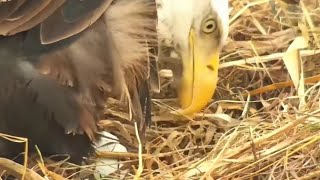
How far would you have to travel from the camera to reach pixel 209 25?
6.12ft

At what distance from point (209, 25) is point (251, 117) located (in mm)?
276

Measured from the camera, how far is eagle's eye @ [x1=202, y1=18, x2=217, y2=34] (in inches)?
73.4

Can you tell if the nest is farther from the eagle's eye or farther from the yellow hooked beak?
the eagle's eye

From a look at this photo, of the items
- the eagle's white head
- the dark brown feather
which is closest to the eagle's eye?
the eagle's white head

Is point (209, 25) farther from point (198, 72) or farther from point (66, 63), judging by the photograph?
point (66, 63)

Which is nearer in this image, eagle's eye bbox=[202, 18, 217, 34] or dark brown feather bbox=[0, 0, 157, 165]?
dark brown feather bbox=[0, 0, 157, 165]

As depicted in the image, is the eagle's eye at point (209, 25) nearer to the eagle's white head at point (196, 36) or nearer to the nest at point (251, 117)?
the eagle's white head at point (196, 36)

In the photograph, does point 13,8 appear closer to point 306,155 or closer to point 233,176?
point 233,176

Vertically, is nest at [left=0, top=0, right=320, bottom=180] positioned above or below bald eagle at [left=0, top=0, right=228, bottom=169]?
below

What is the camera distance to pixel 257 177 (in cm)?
181

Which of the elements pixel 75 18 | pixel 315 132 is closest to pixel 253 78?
pixel 315 132

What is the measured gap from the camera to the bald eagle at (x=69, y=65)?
5.31 feet

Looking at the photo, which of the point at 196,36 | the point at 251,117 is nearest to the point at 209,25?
the point at 196,36

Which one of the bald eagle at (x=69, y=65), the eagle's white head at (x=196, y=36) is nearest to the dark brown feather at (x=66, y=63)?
the bald eagle at (x=69, y=65)
